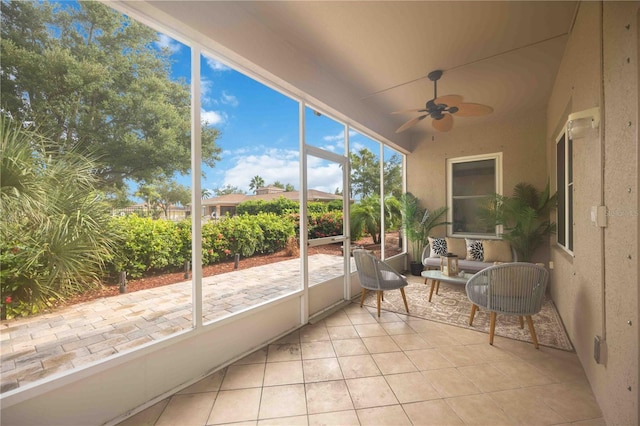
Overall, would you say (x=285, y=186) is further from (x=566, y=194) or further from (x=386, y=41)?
(x=566, y=194)

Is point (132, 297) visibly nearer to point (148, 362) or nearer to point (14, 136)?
point (148, 362)

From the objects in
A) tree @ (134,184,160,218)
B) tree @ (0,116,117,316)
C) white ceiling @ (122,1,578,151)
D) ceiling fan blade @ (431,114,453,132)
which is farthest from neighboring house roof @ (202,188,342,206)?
ceiling fan blade @ (431,114,453,132)

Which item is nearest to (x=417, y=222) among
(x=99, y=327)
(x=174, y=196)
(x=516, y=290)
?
(x=516, y=290)

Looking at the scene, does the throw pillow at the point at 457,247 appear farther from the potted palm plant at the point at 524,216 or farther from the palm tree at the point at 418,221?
the potted palm plant at the point at 524,216

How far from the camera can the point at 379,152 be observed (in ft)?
16.1

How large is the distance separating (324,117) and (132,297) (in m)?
2.90

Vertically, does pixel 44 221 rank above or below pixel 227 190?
below

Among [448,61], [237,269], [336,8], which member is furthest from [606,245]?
[237,269]

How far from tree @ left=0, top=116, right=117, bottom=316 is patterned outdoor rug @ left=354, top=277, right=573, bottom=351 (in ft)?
10.2

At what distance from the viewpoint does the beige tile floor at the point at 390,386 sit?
1.61 metres

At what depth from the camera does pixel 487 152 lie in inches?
195

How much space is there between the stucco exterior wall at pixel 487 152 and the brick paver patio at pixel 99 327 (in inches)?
136

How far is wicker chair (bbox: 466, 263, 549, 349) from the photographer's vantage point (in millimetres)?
2371

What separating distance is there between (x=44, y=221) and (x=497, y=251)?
17.8 ft
